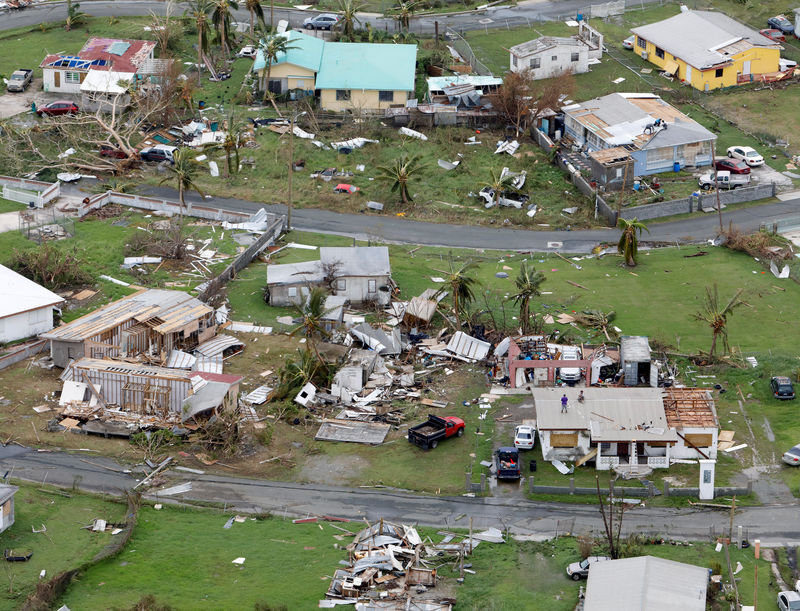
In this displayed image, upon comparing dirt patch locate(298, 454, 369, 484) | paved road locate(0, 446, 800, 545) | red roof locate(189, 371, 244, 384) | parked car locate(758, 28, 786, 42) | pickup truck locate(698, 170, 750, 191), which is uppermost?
parked car locate(758, 28, 786, 42)

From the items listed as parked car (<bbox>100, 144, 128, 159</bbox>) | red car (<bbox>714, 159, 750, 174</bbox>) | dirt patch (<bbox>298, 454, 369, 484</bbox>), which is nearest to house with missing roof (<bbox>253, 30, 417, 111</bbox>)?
parked car (<bbox>100, 144, 128, 159</bbox>)

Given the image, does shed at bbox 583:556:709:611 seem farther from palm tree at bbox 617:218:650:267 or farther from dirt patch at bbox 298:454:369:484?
palm tree at bbox 617:218:650:267

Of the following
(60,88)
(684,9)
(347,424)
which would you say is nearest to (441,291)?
(347,424)

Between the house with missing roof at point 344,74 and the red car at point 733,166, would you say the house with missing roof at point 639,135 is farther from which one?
the house with missing roof at point 344,74

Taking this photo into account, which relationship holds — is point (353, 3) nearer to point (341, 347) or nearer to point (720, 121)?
point (720, 121)

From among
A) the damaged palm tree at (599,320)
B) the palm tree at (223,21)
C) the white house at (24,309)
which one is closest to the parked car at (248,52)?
the palm tree at (223,21)

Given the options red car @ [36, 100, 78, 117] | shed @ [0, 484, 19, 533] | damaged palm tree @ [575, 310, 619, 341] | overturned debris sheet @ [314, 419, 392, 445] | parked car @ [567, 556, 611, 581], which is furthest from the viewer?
red car @ [36, 100, 78, 117]
